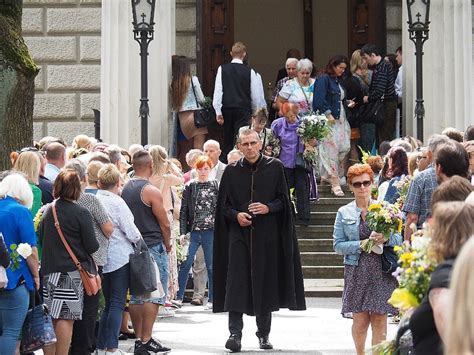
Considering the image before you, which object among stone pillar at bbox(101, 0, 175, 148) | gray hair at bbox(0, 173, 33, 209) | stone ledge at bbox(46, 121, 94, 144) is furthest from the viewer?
stone ledge at bbox(46, 121, 94, 144)

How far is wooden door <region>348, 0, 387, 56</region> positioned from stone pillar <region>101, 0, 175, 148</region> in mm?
3315

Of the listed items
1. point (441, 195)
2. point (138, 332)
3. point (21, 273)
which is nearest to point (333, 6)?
point (138, 332)

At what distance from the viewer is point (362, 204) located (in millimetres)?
11852

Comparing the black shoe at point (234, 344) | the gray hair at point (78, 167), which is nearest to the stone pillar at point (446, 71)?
the black shoe at point (234, 344)

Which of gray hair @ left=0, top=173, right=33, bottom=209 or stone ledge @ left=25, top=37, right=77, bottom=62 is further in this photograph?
stone ledge @ left=25, top=37, right=77, bottom=62

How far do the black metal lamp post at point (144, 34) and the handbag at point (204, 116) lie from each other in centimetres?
133

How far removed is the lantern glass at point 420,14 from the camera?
20.4 meters

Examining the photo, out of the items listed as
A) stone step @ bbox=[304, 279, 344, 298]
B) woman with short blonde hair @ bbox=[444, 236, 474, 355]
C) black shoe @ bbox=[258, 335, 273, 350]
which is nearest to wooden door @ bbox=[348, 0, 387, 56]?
stone step @ bbox=[304, 279, 344, 298]

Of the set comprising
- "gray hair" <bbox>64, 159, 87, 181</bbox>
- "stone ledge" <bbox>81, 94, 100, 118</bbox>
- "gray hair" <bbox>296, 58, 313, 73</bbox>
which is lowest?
"gray hair" <bbox>64, 159, 87, 181</bbox>

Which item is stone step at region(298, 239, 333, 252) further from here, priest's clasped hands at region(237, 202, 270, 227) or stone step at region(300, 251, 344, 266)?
priest's clasped hands at region(237, 202, 270, 227)

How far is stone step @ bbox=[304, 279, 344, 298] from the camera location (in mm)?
18219

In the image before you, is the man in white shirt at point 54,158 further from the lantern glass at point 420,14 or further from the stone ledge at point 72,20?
the stone ledge at point 72,20

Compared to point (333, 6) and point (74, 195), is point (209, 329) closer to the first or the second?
point (74, 195)

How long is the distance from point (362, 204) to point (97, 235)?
2.12 m
